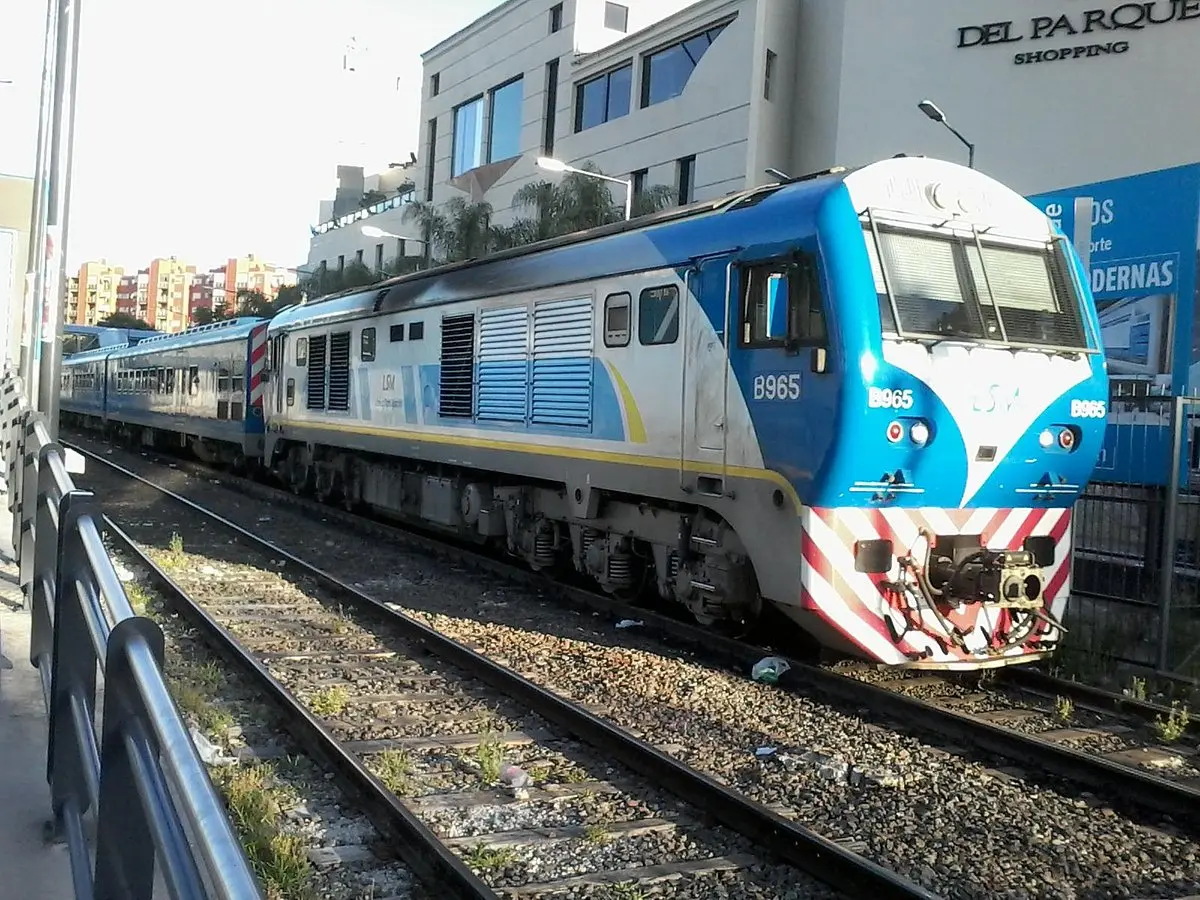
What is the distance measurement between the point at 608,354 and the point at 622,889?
5.52m

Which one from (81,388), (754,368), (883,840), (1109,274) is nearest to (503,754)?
(883,840)

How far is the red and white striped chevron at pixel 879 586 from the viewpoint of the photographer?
7.12 m

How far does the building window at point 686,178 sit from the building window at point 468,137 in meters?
13.2

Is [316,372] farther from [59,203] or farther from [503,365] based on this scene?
[59,203]

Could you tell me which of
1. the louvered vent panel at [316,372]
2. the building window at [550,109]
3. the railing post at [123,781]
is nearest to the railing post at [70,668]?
the railing post at [123,781]

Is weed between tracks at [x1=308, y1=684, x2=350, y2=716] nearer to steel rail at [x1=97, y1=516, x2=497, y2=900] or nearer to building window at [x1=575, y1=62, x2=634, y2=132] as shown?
steel rail at [x1=97, y1=516, x2=497, y2=900]

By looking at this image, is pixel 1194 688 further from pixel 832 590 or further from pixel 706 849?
pixel 706 849

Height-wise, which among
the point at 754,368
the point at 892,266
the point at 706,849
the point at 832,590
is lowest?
the point at 706,849

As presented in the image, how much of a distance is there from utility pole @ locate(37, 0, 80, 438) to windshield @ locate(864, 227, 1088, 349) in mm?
6242

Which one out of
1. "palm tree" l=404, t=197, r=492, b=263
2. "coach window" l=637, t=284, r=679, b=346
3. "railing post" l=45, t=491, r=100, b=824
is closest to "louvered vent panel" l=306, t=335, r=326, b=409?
"coach window" l=637, t=284, r=679, b=346

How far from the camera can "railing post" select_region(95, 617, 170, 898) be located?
7.63 ft

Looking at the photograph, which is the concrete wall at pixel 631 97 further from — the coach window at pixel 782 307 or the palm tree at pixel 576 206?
the coach window at pixel 782 307

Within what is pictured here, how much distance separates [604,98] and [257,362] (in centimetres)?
2333

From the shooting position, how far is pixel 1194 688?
7.73 m
